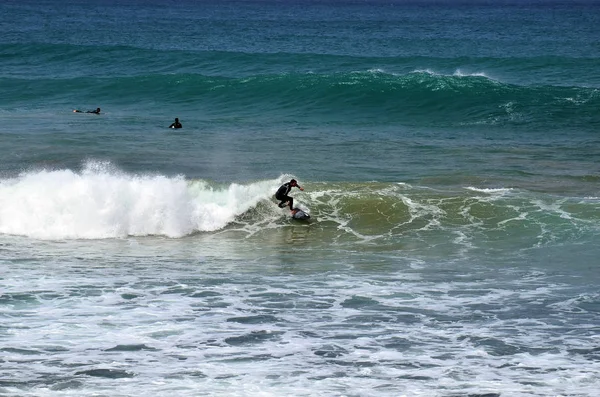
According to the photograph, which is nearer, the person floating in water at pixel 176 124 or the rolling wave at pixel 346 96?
the person floating in water at pixel 176 124

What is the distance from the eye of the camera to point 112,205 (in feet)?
76.7

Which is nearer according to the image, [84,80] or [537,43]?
[84,80]

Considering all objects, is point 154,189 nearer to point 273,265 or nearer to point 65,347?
point 273,265

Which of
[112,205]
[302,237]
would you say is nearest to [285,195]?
[302,237]

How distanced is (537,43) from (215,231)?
2336 inches

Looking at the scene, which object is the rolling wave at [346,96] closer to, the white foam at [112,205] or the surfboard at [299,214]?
the white foam at [112,205]

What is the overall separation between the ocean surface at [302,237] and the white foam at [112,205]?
7 centimetres

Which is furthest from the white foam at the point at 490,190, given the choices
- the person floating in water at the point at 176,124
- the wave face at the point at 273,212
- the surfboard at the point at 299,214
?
the person floating in water at the point at 176,124

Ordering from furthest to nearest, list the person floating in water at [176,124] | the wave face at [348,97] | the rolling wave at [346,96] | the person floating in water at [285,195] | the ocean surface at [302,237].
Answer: the rolling wave at [346,96] < the wave face at [348,97] < the person floating in water at [176,124] < the person floating in water at [285,195] < the ocean surface at [302,237]

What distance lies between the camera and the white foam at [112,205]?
2277cm

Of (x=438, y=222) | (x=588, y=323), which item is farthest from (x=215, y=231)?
(x=588, y=323)

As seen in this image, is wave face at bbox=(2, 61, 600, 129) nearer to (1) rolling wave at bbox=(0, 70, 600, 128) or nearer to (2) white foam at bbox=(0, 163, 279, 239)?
(1) rolling wave at bbox=(0, 70, 600, 128)

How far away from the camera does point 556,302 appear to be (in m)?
16.7

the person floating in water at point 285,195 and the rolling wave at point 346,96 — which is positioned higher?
the rolling wave at point 346,96
